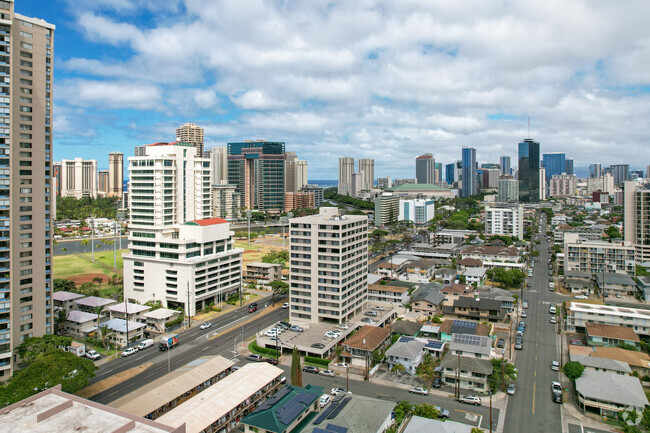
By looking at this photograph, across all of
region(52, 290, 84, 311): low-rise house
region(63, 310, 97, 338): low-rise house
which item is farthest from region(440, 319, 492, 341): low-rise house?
region(52, 290, 84, 311): low-rise house

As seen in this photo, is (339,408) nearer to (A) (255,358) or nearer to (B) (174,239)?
(A) (255,358)

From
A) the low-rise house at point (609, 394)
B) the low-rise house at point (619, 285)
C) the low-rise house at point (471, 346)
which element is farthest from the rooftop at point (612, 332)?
the low-rise house at point (619, 285)

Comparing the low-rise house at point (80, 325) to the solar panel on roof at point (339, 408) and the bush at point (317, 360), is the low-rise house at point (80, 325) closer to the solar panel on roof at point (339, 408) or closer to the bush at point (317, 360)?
the bush at point (317, 360)

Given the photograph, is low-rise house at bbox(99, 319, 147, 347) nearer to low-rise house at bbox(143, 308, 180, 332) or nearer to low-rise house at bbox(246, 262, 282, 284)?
low-rise house at bbox(143, 308, 180, 332)

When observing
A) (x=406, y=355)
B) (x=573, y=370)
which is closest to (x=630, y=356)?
(x=573, y=370)

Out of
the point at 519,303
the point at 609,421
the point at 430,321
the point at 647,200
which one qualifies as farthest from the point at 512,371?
the point at 647,200

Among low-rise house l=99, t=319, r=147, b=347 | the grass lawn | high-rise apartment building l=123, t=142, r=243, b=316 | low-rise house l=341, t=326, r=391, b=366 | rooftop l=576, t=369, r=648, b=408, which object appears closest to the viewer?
rooftop l=576, t=369, r=648, b=408
